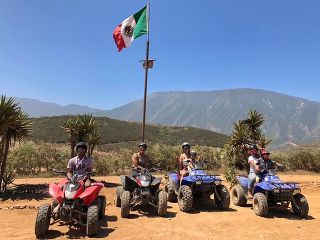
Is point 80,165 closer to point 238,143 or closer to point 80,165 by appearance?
point 80,165

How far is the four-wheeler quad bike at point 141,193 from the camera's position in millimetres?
9703

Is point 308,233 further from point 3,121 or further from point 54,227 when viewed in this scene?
point 3,121

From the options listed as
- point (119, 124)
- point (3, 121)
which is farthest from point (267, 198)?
point (119, 124)

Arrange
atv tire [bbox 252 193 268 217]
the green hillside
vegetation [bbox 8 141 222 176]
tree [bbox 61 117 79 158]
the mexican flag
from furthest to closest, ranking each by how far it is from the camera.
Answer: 1. the green hillside
2. vegetation [bbox 8 141 222 176]
3. tree [bbox 61 117 79 158]
4. the mexican flag
5. atv tire [bbox 252 193 268 217]

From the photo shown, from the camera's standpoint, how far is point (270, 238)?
786cm

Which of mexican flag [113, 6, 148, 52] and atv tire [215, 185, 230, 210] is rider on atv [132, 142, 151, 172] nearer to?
atv tire [215, 185, 230, 210]

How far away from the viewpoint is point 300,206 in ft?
32.6

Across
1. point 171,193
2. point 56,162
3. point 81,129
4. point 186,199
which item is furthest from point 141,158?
point 56,162

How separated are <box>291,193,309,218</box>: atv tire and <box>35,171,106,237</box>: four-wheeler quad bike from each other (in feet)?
17.0

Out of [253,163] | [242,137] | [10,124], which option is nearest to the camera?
[253,163]

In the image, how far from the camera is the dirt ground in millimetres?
8045

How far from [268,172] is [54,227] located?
5748mm

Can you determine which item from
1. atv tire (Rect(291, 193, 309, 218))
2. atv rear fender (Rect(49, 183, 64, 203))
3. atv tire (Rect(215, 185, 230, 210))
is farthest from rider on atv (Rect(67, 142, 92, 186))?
atv tire (Rect(291, 193, 309, 218))

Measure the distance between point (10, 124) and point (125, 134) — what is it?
6623cm
